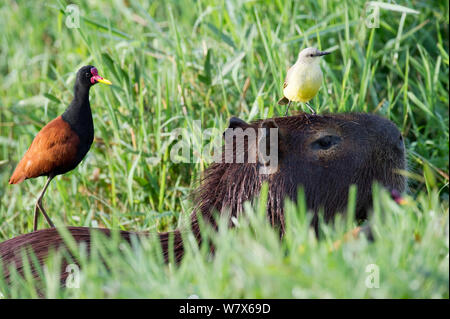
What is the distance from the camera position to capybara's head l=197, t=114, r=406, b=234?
111 inches

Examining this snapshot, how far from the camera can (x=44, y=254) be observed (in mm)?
2736

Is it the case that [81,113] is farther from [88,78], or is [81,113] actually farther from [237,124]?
[237,124]

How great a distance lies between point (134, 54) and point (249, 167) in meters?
1.94

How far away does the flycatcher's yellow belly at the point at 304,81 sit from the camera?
2680 mm

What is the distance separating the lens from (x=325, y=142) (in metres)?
2.90

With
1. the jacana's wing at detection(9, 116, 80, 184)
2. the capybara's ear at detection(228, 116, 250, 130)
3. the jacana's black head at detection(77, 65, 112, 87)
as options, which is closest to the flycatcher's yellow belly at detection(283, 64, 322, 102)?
the capybara's ear at detection(228, 116, 250, 130)

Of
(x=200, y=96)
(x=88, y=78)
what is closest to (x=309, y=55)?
(x=88, y=78)

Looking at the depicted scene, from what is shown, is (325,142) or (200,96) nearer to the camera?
(325,142)

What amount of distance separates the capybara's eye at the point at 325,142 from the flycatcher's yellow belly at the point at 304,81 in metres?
0.24

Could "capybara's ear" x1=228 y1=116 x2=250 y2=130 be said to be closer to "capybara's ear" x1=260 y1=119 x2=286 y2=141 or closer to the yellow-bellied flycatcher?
"capybara's ear" x1=260 y1=119 x2=286 y2=141

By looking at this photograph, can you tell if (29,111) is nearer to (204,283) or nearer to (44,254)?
(44,254)

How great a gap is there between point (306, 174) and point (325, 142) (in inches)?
6.7
